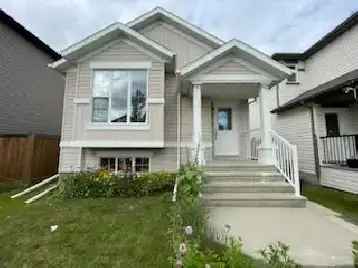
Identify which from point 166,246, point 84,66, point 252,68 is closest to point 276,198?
point 166,246

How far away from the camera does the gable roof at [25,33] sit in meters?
11.4

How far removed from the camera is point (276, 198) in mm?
6230

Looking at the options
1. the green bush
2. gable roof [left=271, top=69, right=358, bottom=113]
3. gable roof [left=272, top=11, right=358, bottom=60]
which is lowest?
the green bush

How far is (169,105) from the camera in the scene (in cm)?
965

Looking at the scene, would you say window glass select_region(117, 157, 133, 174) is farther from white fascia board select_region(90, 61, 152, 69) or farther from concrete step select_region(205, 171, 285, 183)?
white fascia board select_region(90, 61, 152, 69)

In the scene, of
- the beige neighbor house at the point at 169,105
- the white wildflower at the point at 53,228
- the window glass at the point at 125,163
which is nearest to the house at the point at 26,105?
the beige neighbor house at the point at 169,105

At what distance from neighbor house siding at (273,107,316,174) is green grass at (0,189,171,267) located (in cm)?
801

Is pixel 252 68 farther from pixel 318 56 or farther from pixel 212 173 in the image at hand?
pixel 318 56

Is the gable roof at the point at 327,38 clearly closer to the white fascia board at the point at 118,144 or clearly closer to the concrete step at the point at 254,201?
the concrete step at the point at 254,201

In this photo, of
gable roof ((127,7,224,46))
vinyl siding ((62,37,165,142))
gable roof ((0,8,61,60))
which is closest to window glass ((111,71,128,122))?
vinyl siding ((62,37,165,142))

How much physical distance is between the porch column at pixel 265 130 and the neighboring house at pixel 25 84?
460 inches

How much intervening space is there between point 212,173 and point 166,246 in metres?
3.78

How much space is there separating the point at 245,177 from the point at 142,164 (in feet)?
13.2

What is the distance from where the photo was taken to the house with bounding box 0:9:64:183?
9456 millimetres
